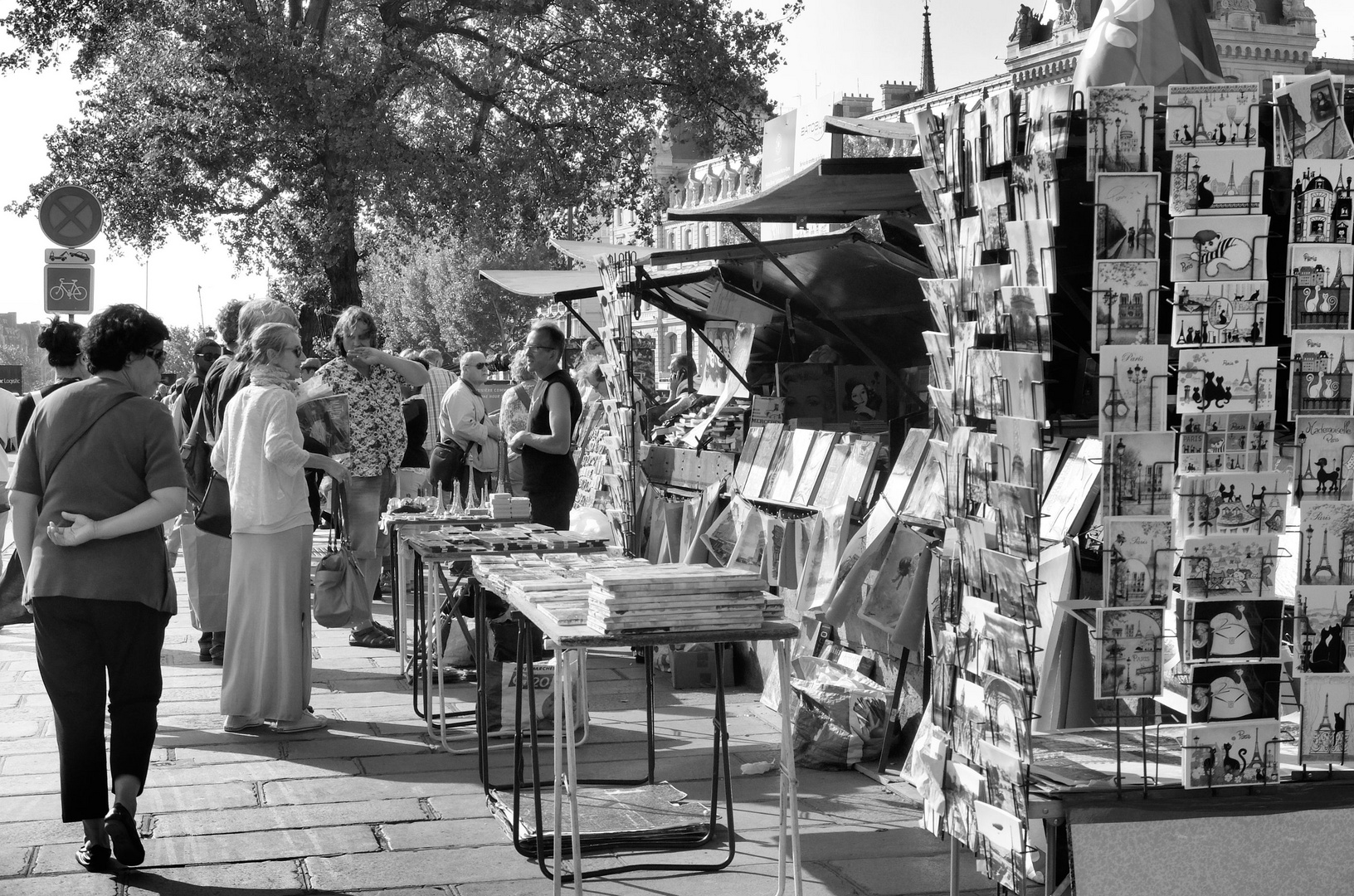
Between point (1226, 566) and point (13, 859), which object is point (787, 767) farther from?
point (13, 859)

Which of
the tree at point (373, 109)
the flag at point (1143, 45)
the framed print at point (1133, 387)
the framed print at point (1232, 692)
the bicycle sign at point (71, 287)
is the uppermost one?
the tree at point (373, 109)

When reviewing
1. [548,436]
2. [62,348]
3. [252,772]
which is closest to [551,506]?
[548,436]

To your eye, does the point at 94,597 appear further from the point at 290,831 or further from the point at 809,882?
the point at 809,882

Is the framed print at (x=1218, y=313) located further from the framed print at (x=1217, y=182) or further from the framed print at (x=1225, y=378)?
the framed print at (x=1217, y=182)

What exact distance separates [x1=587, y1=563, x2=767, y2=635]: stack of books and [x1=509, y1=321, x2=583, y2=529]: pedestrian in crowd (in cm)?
341

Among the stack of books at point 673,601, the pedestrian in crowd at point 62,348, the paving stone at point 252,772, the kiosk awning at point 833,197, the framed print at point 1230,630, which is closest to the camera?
the framed print at point 1230,630

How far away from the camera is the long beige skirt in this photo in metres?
5.71

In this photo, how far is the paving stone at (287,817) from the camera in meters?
4.56

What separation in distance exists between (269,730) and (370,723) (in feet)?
1.43

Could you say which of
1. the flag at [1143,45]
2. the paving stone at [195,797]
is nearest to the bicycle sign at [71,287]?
the paving stone at [195,797]

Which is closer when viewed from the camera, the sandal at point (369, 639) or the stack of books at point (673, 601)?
the stack of books at point (673, 601)

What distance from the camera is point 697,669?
22.5 feet

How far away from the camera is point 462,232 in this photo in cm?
1889

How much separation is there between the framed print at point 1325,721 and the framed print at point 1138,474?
60 centimetres
